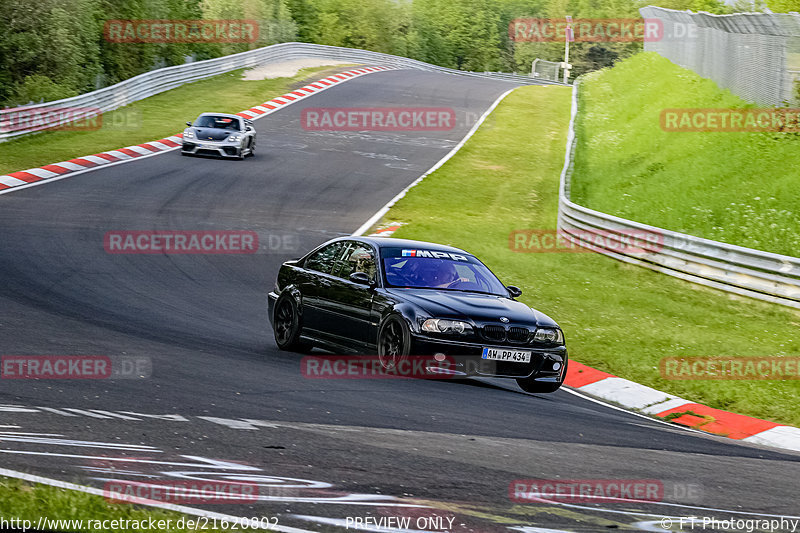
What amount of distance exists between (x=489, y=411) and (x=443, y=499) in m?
3.41

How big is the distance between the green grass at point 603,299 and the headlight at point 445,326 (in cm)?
314

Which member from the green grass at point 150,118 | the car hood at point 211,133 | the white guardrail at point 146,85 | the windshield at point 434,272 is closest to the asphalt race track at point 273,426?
the windshield at point 434,272

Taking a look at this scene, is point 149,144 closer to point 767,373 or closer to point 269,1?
point 767,373

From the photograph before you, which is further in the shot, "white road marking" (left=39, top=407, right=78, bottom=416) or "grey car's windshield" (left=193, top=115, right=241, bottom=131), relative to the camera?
"grey car's windshield" (left=193, top=115, right=241, bottom=131)

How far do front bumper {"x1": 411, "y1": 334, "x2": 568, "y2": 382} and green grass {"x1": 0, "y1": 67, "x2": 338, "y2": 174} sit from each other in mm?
18188

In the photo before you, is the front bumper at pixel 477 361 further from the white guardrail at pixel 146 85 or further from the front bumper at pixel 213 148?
the white guardrail at pixel 146 85

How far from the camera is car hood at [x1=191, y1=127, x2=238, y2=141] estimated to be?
100 ft

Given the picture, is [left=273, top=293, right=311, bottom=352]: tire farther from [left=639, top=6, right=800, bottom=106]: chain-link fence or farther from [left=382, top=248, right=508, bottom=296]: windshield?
[left=639, top=6, right=800, bottom=106]: chain-link fence

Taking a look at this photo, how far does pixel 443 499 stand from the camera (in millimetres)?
5930

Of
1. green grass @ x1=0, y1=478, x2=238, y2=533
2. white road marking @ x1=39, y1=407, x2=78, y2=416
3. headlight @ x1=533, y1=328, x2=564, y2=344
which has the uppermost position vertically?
green grass @ x1=0, y1=478, x2=238, y2=533

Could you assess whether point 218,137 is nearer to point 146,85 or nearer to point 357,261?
point 146,85

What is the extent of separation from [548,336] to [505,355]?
563 millimetres

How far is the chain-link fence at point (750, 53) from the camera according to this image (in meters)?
23.4

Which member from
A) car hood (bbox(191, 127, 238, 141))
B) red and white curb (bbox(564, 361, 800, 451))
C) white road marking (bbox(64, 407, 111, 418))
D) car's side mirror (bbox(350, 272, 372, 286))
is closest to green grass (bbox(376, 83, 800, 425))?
red and white curb (bbox(564, 361, 800, 451))
